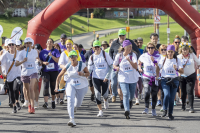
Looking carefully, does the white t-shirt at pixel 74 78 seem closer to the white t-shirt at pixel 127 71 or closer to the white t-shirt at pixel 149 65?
the white t-shirt at pixel 127 71

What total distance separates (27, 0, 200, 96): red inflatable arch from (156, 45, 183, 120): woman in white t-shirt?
3.23 metres

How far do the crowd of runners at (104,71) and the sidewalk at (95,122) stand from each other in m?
0.24

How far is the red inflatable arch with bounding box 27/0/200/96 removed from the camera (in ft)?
34.5

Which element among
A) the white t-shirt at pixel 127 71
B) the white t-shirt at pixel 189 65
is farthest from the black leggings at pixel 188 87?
the white t-shirt at pixel 127 71

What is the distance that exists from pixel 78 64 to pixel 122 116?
1.90 meters

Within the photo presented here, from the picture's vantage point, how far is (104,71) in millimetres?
8398

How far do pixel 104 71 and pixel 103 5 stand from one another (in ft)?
11.0

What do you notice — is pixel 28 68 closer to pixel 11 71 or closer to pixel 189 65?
pixel 11 71

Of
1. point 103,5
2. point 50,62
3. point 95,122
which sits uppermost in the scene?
point 103,5

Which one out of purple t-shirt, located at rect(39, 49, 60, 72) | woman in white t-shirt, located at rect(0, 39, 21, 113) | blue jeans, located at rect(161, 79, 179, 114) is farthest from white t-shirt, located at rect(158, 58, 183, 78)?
woman in white t-shirt, located at rect(0, 39, 21, 113)

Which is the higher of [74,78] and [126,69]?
[126,69]

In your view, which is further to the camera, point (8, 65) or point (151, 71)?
point (8, 65)

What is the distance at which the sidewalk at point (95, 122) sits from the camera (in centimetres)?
658

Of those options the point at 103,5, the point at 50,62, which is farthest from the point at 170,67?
the point at 103,5
